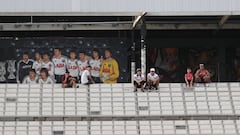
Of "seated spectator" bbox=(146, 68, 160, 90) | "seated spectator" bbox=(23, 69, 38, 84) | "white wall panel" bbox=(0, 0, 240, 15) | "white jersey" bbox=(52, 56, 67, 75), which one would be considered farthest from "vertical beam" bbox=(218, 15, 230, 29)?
"seated spectator" bbox=(23, 69, 38, 84)

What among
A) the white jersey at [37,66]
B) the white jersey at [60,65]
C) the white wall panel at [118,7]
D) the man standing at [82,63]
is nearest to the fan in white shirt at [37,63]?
the white jersey at [37,66]

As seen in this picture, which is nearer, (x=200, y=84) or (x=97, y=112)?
(x=97, y=112)

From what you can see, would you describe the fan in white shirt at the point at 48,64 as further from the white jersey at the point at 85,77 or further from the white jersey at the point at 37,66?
the white jersey at the point at 85,77

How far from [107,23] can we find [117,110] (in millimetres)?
4323

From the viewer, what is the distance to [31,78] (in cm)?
2391

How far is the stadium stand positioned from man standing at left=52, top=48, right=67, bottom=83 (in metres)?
2.21

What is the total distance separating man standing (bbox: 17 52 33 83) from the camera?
24.0 meters

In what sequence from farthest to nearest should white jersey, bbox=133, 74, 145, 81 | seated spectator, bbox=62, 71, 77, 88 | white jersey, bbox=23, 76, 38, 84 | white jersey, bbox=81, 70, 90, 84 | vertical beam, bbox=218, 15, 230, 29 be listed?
white jersey, bbox=23, 76, 38, 84 < vertical beam, bbox=218, 15, 230, 29 < white jersey, bbox=81, 70, 90, 84 < seated spectator, bbox=62, 71, 77, 88 < white jersey, bbox=133, 74, 145, 81

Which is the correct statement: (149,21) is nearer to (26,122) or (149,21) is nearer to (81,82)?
(81,82)

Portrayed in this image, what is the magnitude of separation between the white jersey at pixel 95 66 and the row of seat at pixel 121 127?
14.2 ft

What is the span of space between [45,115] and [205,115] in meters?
5.73

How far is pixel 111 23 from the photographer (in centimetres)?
2347

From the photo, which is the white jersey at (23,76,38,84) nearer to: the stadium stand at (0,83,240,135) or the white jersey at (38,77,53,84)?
the white jersey at (38,77,53,84)

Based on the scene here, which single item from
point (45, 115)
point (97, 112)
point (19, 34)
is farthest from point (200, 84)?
point (19, 34)
